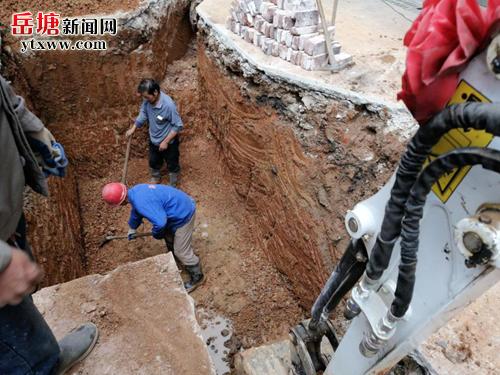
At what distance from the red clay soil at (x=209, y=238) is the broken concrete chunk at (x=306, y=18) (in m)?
2.62

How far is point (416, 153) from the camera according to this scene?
1.04 metres

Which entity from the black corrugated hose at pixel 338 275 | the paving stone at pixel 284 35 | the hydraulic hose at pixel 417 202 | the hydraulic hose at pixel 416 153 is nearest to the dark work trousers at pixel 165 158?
the paving stone at pixel 284 35

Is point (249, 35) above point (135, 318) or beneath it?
above

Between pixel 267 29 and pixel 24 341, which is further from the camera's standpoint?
pixel 267 29

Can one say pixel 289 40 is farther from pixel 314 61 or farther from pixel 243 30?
pixel 243 30

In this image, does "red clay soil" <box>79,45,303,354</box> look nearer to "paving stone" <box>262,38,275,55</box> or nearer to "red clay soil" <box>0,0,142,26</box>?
"red clay soil" <box>0,0,142,26</box>

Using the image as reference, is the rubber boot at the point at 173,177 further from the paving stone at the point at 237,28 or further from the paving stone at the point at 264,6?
the paving stone at the point at 264,6

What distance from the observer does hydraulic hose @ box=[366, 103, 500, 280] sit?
2.83ft

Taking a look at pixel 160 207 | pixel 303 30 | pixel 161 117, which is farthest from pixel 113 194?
pixel 303 30

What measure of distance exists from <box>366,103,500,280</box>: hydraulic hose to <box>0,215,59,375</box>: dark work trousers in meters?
1.73

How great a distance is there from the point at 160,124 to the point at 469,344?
14.8 ft

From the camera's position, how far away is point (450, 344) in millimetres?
2189

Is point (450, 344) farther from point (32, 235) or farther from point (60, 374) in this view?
point (32, 235)

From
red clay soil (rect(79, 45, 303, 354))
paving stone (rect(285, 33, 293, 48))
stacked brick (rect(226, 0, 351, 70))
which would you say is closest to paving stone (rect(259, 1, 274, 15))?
stacked brick (rect(226, 0, 351, 70))
